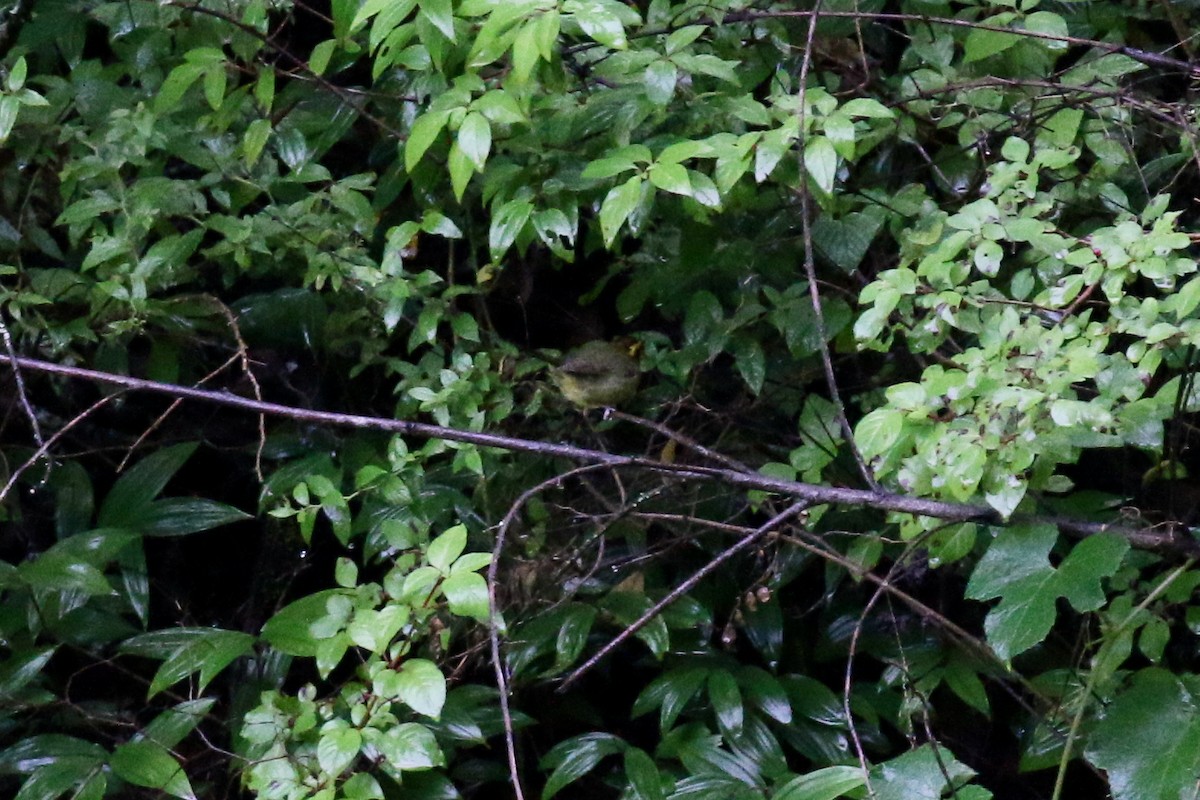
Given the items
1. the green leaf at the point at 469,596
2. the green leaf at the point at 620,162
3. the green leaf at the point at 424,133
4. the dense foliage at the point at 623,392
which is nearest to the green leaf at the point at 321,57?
the dense foliage at the point at 623,392

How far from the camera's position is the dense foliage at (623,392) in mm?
1461

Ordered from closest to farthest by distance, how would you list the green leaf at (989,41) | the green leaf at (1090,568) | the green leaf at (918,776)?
the green leaf at (1090,568)
the green leaf at (918,776)
the green leaf at (989,41)

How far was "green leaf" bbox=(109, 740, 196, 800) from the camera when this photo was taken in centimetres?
191

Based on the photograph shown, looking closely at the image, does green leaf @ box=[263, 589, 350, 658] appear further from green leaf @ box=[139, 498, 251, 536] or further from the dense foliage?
green leaf @ box=[139, 498, 251, 536]

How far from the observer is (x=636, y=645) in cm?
242

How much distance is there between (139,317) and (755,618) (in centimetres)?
134

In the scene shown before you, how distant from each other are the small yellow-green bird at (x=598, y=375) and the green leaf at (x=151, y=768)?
3.25 feet

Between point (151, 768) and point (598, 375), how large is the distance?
1108mm

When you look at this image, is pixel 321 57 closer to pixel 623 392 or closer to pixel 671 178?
pixel 671 178

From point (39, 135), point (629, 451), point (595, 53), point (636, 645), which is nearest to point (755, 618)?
point (636, 645)

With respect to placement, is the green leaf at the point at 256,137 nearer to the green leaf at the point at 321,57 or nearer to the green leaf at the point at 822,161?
the green leaf at the point at 321,57

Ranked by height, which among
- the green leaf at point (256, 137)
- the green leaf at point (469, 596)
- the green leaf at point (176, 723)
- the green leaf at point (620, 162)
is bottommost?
the green leaf at point (176, 723)

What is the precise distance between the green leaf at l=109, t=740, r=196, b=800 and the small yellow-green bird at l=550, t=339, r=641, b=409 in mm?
991

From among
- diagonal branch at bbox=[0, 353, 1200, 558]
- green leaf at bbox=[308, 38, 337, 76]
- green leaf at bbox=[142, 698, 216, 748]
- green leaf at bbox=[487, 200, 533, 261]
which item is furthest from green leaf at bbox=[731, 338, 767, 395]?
green leaf at bbox=[142, 698, 216, 748]
